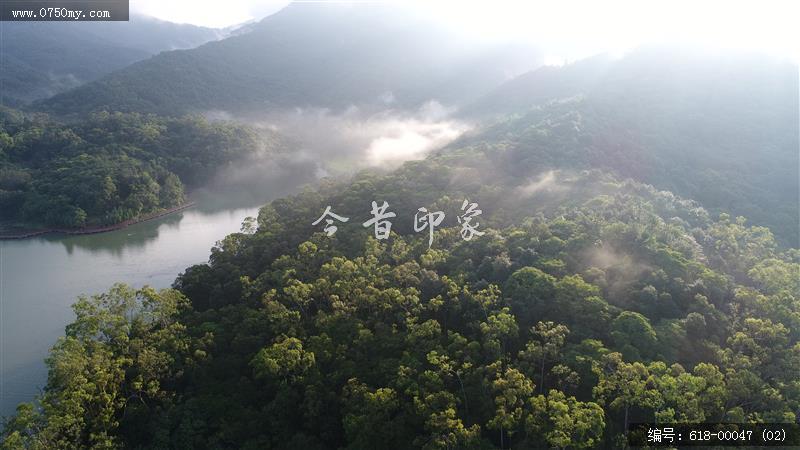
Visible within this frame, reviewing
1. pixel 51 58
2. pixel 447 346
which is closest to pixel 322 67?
pixel 51 58

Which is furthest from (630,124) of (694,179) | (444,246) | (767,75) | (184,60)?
(184,60)

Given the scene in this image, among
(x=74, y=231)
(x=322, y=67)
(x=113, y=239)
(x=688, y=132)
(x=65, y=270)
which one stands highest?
(x=322, y=67)

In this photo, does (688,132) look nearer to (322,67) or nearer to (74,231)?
(74,231)

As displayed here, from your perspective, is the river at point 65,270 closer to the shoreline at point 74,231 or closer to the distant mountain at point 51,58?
the shoreline at point 74,231

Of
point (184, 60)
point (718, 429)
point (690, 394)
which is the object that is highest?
point (184, 60)

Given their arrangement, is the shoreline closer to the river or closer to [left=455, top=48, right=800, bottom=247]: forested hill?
the river

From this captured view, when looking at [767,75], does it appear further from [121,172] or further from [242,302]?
[121,172]
